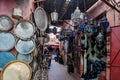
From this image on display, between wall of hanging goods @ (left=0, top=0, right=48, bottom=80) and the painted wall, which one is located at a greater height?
the painted wall

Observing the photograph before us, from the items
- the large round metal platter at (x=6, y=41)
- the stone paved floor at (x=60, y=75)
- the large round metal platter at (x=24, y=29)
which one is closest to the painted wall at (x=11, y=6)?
the large round metal platter at (x=24, y=29)

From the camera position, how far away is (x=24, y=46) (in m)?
4.39

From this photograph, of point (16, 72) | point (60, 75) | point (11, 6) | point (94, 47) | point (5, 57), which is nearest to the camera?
point (16, 72)

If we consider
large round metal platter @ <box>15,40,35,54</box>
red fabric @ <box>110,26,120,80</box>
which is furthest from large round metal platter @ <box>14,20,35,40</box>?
red fabric @ <box>110,26,120,80</box>

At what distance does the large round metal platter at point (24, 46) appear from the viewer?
4.37 metres

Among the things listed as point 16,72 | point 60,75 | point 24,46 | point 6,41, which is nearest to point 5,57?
point 6,41

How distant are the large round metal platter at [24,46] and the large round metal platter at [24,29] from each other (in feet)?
0.39

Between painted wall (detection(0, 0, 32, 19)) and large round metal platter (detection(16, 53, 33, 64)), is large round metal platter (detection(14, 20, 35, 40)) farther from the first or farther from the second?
large round metal platter (detection(16, 53, 33, 64))

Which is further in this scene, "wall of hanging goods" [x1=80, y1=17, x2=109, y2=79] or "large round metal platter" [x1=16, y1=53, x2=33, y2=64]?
"wall of hanging goods" [x1=80, y1=17, x2=109, y2=79]

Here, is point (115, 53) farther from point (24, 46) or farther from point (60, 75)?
point (60, 75)

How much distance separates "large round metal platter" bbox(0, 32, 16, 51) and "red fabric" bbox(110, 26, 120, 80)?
9.61 feet

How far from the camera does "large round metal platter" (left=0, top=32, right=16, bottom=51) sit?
4.36 m

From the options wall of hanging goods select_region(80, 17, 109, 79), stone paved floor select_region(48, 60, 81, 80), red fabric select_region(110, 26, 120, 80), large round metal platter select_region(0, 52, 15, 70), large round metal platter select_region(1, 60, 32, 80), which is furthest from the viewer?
stone paved floor select_region(48, 60, 81, 80)

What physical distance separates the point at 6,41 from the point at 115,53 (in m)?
3.13
